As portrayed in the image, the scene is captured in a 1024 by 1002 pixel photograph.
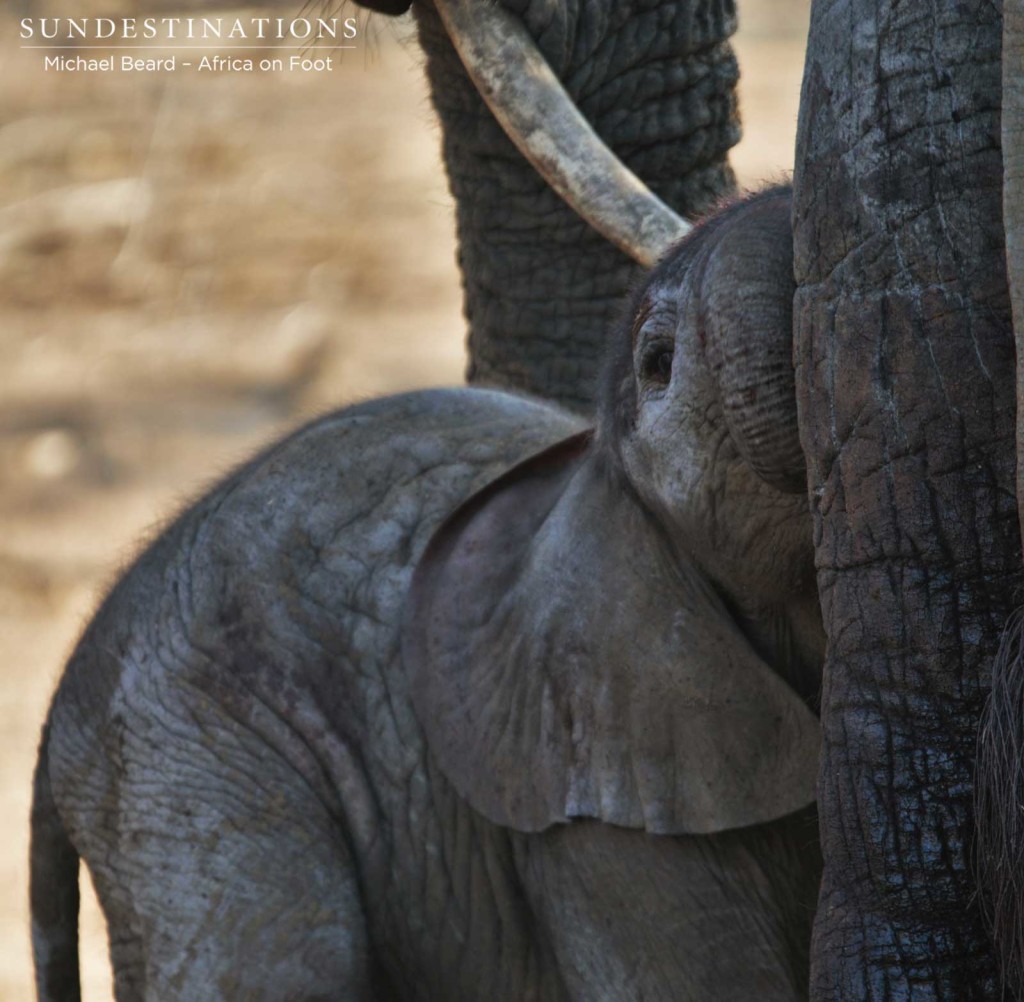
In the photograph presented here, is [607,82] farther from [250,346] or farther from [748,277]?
[250,346]

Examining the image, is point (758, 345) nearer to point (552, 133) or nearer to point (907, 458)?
point (907, 458)

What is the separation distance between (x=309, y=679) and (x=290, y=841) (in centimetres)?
15

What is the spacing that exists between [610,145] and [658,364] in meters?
1.07

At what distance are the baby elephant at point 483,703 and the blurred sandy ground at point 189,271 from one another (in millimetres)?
3356

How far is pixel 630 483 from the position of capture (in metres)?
1.49

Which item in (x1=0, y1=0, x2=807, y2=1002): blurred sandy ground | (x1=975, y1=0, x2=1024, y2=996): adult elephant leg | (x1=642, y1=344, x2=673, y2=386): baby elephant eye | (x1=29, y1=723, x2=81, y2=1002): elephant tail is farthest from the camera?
(x1=0, y1=0, x2=807, y2=1002): blurred sandy ground

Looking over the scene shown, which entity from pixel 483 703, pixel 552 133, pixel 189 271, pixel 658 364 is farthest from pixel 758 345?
pixel 189 271

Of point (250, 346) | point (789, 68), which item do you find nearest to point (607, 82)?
point (250, 346)

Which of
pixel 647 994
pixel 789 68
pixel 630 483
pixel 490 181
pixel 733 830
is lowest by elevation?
pixel 647 994

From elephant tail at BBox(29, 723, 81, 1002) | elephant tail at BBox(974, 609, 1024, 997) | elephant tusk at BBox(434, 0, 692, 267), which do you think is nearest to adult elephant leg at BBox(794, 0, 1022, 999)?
elephant tail at BBox(974, 609, 1024, 997)

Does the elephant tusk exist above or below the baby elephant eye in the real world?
above

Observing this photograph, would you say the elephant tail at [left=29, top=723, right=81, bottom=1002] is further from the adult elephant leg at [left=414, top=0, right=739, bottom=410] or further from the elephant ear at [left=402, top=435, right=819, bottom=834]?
the adult elephant leg at [left=414, top=0, right=739, bottom=410]

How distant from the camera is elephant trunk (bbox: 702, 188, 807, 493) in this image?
124 cm

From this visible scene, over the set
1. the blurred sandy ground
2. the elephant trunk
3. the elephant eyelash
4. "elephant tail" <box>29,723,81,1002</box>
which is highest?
the blurred sandy ground
